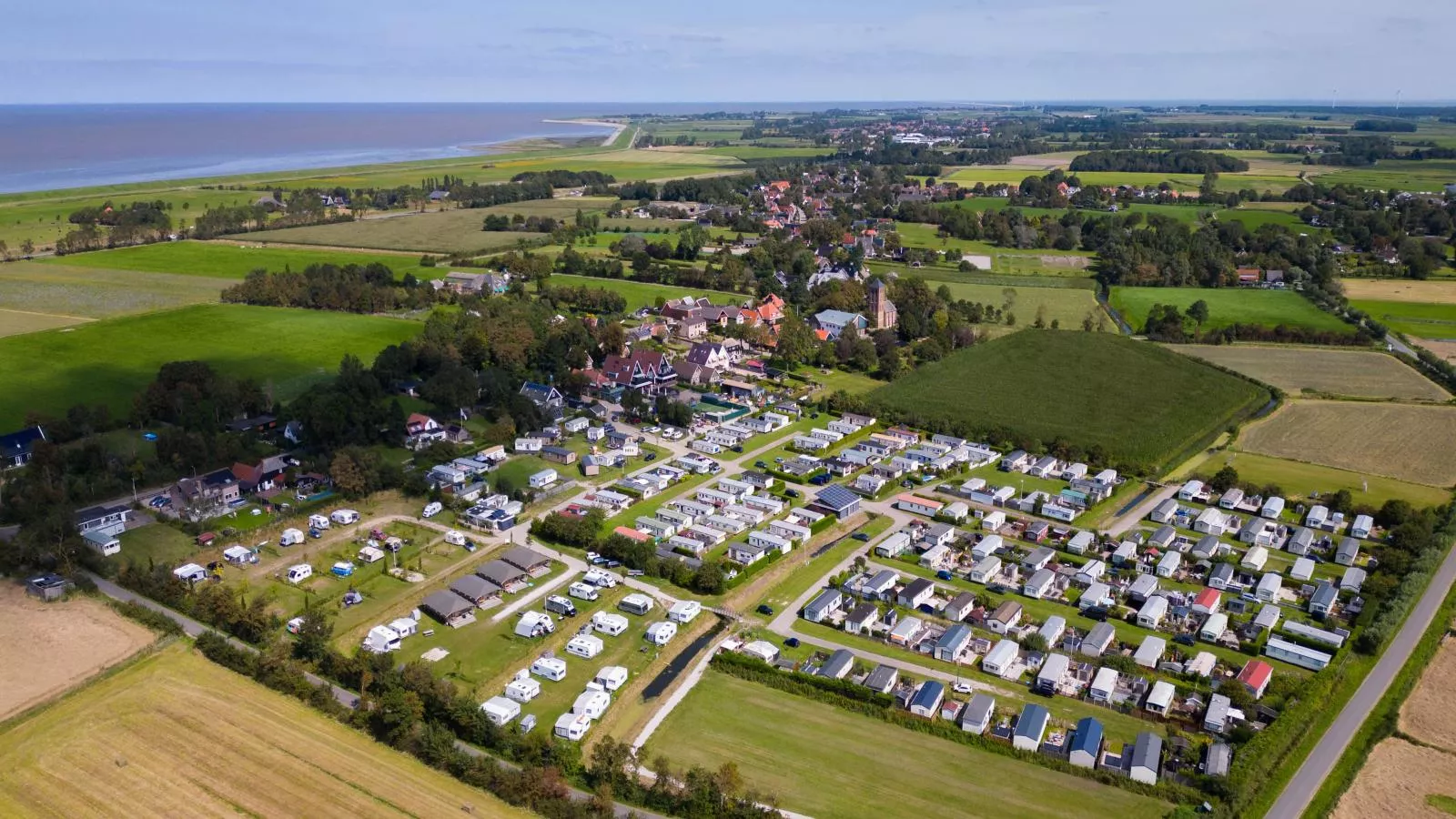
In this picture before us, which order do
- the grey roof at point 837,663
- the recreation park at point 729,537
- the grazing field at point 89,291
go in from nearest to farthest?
the recreation park at point 729,537 → the grey roof at point 837,663 → the grazing field at point 89,291

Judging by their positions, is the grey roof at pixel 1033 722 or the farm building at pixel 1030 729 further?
the grey roof at pixel 1033 722

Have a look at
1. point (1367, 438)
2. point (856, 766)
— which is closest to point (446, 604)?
point (856, 766)

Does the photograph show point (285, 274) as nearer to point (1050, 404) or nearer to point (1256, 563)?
point (1050, 404)

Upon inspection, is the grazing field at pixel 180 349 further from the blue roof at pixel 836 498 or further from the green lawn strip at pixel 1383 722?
the green lawn strip at pixel 1383 722

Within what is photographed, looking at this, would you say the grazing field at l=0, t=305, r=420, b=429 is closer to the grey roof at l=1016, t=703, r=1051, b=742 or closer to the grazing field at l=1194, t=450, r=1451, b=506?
the grey roof at l=1016, t=703, r=1051, b=742

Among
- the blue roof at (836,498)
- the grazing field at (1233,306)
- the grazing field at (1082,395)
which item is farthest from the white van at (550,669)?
the grazing field at (1233,306)

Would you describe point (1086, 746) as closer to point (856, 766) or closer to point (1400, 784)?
point (856, 766)
